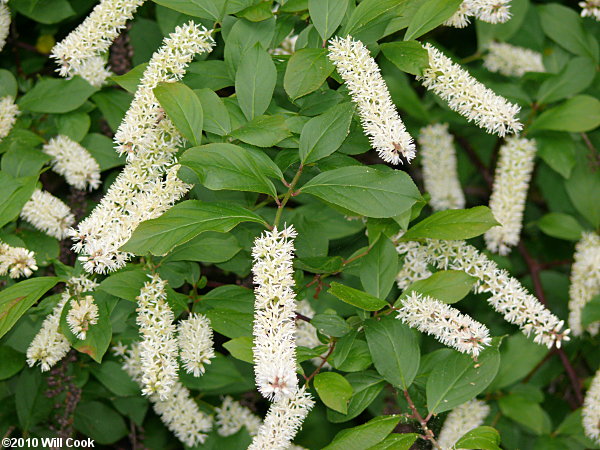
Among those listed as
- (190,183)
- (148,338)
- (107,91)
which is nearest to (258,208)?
(190,183)

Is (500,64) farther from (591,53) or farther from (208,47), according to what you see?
(208,47)

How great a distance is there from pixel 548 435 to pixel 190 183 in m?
1.82

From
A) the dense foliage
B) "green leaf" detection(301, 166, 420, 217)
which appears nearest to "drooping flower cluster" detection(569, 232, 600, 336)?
the dense foliage

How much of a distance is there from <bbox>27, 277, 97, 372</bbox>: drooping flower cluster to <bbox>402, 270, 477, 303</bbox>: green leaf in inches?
37.5

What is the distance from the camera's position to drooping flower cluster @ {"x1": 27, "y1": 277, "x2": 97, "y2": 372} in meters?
1.91

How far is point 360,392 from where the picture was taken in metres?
1.94

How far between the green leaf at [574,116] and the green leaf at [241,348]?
5.43 ft

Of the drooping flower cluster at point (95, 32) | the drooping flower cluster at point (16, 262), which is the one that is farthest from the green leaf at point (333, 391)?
the drooping flower cluster at point (95, 32)

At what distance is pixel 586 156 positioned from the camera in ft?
9.78

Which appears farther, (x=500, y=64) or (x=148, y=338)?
(x=500, y=64)

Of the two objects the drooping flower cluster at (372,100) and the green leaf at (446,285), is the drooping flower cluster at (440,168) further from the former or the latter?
the drooping flower cluster at (372,100)

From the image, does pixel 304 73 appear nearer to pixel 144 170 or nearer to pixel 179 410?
pixel 144 170

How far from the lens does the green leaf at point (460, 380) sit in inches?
74.3

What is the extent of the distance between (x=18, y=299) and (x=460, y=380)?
1.27m
